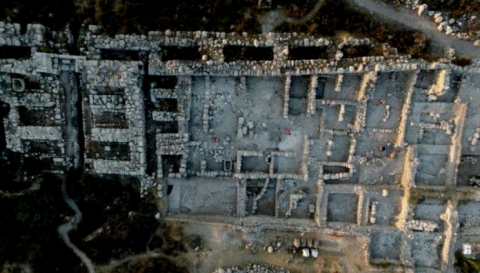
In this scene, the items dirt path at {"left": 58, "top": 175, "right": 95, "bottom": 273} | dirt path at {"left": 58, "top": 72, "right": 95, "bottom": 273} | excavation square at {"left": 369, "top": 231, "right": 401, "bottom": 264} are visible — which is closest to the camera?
dirt path at {"left": 58, "top": 72, "right": 95, "bottom": 273}

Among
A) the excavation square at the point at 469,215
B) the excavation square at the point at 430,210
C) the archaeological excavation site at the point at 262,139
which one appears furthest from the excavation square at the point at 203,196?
the excavation square at the point at 469,215

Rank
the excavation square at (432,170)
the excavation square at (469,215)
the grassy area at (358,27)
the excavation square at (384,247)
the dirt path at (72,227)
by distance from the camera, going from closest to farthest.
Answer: the grassy area at (358,27) < the dirt path at (72,227) < the excavation square at (432,170) < the excavation square at (469,215) < the excavation square at (384,247)

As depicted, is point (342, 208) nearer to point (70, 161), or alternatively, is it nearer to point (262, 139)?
point (262, 139)

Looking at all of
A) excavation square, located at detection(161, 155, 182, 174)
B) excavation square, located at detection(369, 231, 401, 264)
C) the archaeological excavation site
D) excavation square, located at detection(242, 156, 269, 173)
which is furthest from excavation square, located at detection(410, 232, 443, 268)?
excavation square, located at detection(161, 155, 182, 174)

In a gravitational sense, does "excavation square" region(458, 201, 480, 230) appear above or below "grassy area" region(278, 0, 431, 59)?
below

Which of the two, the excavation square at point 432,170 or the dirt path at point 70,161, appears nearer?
the dirt path at point 70,161

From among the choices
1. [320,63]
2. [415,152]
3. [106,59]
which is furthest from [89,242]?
[415,152]

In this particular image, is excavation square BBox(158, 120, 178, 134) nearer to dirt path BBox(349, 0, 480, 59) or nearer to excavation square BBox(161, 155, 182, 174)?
excavation square BBox(161, 155, 182, 174)

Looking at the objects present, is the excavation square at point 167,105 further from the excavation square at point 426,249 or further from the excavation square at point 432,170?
the excavation square at point 426,249
